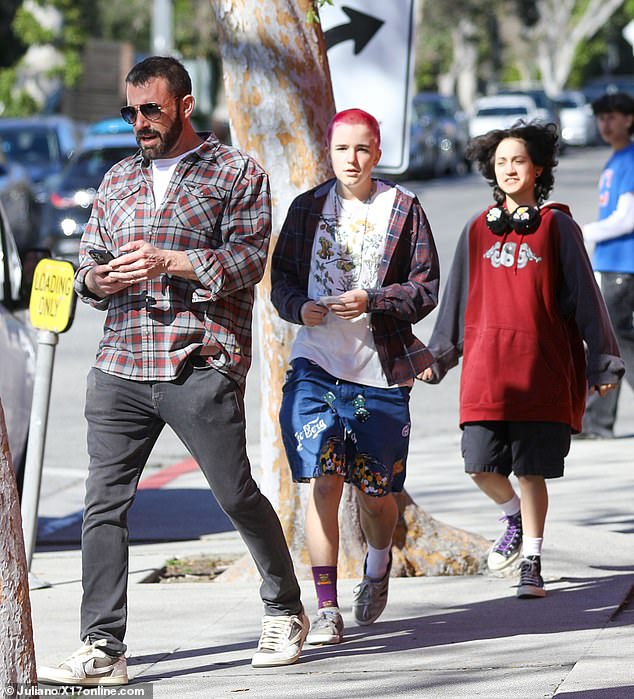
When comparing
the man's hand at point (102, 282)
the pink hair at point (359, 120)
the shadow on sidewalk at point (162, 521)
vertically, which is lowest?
→ the shadow on sidewalk at point (162, 521)

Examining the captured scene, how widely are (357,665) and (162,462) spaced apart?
5354 mm

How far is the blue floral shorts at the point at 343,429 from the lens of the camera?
220 inches

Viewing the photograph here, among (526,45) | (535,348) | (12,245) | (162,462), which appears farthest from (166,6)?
(526,45)

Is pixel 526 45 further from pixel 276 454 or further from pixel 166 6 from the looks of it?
pixel 276 454

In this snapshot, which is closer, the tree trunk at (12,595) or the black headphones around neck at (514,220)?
the tree trunk at (12,595)

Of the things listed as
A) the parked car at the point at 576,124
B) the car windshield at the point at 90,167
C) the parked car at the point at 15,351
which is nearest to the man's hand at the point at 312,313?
the parked car at the point at 15,351

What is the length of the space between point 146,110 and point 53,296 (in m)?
1.75

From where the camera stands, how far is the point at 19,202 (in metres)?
18.8

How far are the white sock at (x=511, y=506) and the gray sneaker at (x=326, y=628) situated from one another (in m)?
1.18

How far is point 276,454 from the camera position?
667 cm

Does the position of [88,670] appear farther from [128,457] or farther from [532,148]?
[532,148]

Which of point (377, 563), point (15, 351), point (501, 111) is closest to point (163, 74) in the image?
point (377, 563)

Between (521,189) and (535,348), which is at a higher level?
(521,189)

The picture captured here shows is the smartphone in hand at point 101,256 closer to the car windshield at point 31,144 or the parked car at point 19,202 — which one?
the parked car at point 19,202
